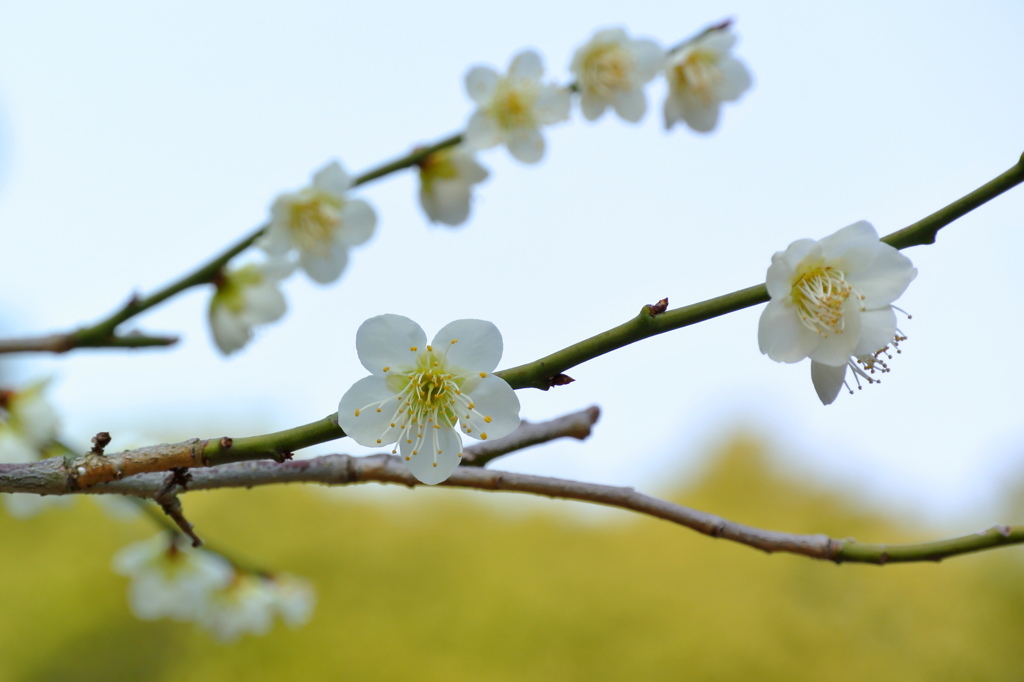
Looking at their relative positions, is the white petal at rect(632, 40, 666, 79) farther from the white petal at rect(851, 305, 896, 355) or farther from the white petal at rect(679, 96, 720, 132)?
the white petal at rect(851, 305, 896, 355)

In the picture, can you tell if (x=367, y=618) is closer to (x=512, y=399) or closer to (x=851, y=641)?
(x=851, y=641)

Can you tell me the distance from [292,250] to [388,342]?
2.04 feet

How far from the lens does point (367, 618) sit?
4.34 meters

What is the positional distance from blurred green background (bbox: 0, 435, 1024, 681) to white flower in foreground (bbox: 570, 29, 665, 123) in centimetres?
338

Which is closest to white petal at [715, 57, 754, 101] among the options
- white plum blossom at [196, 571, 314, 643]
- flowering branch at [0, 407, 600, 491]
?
flowering branch at [0, 407, 600, 491]

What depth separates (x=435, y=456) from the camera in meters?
0.56

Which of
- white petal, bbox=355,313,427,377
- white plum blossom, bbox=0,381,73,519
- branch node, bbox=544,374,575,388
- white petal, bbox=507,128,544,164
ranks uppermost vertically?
white petal, bbox=507,128,544,164

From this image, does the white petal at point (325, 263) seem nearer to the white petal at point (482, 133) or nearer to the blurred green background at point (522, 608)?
A: the white petal at point (482, 133)

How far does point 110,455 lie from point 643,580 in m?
4.27

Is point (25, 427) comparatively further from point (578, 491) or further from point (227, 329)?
point (578, 491)

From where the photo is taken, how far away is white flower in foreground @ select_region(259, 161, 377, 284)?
43.3 inches

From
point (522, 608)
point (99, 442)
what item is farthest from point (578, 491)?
point (522, 608)

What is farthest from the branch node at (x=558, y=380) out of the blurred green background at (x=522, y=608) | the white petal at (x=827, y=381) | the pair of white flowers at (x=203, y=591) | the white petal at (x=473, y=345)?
the blurred green background at (x=522, y=608)

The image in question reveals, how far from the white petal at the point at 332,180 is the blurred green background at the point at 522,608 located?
321cm
